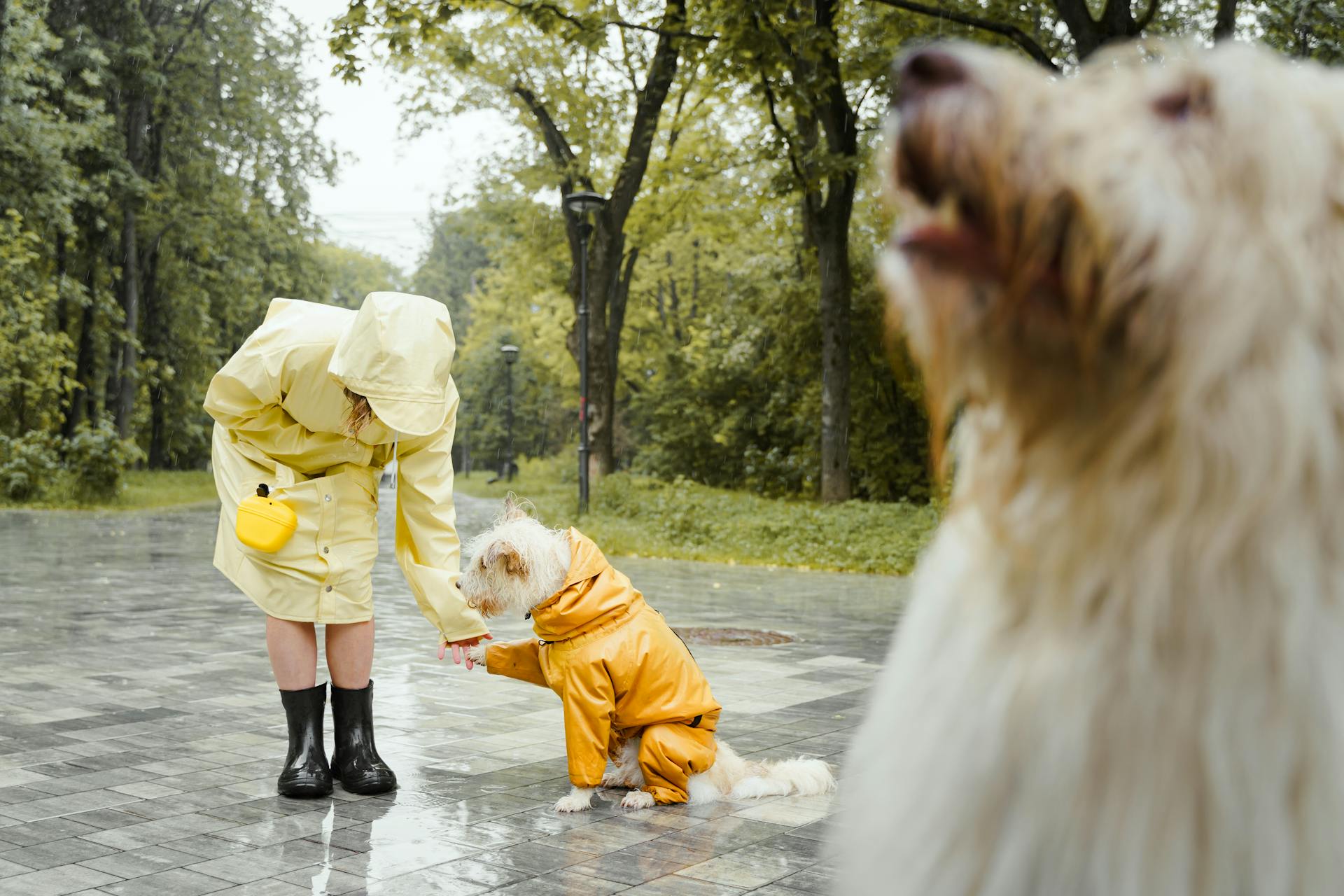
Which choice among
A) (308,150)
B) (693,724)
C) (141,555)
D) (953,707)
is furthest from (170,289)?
(953,707)

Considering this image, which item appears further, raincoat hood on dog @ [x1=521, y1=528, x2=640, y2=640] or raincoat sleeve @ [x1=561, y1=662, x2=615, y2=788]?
raincoat hood on dog @ [x1=521, y1=528, x2=640, y2=640]

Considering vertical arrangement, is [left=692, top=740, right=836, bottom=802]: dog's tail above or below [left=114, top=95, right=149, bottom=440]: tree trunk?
below

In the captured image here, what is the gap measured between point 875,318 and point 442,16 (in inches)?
524

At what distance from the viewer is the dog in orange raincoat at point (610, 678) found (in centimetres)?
505

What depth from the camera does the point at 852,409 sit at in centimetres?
2944

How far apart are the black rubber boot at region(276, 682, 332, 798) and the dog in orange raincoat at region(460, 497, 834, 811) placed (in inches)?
33.1

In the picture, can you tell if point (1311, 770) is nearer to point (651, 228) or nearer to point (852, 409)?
point (852, 409)

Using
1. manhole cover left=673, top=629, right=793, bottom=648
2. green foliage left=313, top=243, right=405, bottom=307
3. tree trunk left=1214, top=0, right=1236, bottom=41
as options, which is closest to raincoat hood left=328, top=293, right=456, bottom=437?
manhole cover left=673, top=629, right=793, bottom=648

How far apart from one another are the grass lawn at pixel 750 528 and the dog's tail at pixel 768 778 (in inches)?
455

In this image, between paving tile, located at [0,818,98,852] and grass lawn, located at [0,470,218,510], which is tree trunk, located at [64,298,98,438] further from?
paving tile, located at [0,818,98,852]

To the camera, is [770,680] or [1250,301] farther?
[770,680]

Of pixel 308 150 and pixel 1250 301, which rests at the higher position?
pixel 308 150

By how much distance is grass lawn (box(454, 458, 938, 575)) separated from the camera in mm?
17777

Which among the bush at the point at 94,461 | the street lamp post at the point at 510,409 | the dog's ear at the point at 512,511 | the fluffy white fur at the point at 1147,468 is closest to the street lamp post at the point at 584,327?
the bush at the point at 94,461
